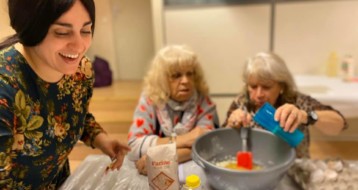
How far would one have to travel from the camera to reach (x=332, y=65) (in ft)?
7.99

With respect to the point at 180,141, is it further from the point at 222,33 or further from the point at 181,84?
the point at 222,33

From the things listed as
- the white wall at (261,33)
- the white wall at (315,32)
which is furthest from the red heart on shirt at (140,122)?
the white wall at (315,32)

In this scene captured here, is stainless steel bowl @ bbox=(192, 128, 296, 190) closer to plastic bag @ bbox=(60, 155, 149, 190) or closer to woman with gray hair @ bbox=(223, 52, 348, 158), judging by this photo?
woman with gray hair @ bbox=(223, 52, 348, 158)

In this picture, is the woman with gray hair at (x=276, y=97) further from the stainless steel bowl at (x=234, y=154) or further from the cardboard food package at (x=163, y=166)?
the cardboard food package at (x=163, y=166)

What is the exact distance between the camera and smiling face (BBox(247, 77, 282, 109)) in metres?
1.38

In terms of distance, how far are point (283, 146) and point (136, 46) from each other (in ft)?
8.46

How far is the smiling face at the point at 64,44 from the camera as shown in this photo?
706 mm

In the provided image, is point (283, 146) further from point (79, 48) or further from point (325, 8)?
point (325, 8)

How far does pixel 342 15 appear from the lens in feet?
7.70

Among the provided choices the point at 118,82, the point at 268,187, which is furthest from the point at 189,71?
the point at 118,82

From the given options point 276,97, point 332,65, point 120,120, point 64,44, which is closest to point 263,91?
point 276,97

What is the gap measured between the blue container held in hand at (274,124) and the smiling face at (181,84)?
1.65 ft

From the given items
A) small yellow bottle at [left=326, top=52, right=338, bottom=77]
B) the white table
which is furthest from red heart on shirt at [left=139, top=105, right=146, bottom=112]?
small yellow bottle at [left=326, top=52, right=338, bottom=77]

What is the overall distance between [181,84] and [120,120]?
12.9 inches
